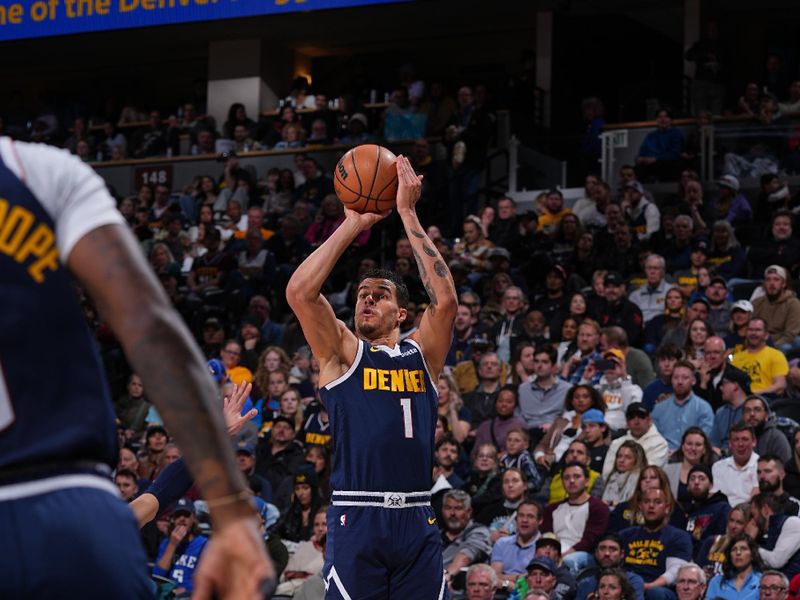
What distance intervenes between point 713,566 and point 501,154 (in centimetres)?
975

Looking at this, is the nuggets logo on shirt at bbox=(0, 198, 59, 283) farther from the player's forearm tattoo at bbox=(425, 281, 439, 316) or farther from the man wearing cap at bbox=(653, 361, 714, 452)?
the man wearing cap at bbox=(653, 361, 714, 452)

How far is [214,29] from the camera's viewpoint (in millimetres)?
22125

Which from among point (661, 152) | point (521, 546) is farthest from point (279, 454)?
point (661, 152)

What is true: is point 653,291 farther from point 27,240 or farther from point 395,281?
point 27,240

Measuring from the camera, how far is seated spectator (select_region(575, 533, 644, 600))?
970cm

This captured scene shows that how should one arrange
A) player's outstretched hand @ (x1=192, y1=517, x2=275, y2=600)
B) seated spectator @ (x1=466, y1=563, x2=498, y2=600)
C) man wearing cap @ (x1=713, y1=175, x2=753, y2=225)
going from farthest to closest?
man wearing cap @ (x1=713, y1=175, x2=753, y2=225), seated spectator @ (x1=466, y1=563, x2=498, y2=600), player's outstretched hand @ (x1=192, y1=517, x2=275, y2=600)

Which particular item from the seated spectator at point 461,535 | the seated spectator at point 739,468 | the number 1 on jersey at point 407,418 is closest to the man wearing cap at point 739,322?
the seated spectator at point 739,468

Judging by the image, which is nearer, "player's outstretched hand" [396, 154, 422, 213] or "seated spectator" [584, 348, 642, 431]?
"player's outstretched hand" [396, 154, 422, 213]

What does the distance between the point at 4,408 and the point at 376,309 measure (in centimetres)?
426

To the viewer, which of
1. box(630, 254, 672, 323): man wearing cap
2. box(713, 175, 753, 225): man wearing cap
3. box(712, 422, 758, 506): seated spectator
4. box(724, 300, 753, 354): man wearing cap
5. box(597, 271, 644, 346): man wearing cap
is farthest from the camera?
box(713, 175, 753, 225): man wearing cap

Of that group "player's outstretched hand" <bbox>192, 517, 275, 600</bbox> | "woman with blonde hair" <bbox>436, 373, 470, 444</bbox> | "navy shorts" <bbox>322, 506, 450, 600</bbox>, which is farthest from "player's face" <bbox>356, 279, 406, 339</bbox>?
"woman with blonde hair" <bbox>436, 373, 470, 444</bbox>

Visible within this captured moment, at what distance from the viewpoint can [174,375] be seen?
2.16 m

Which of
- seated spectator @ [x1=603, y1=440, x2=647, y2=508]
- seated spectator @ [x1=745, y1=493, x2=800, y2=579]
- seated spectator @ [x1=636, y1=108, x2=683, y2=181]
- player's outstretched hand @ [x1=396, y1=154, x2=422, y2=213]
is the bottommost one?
seated spectator @ [x1=745, y1=493, x2=800, y2=579]

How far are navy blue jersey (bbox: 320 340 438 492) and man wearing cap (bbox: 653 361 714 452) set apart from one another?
18.9ft
